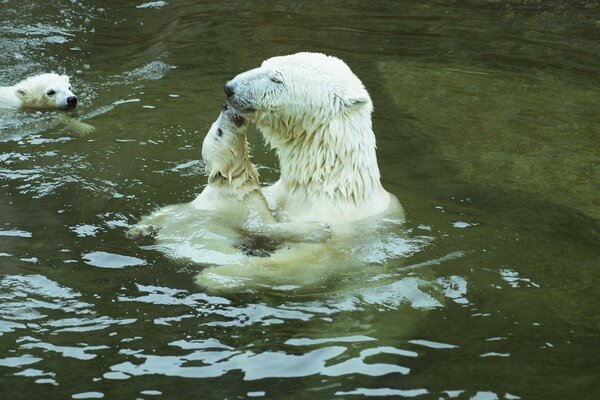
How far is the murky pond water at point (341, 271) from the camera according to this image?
3826 mm

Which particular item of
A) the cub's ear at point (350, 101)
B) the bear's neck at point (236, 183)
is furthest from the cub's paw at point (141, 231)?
the cub's ear at point (350, 101)

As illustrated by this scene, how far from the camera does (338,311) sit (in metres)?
4.34

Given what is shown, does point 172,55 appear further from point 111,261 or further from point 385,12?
point 111,261

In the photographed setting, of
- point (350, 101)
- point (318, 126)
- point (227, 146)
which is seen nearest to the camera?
point (350, 101)

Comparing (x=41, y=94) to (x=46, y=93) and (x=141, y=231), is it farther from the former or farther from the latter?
(x=141, y=231)

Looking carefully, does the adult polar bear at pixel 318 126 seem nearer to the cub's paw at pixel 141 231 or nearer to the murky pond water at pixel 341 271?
the murky pond water at pixel 341 271

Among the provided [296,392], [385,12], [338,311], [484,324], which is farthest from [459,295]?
[385,12]

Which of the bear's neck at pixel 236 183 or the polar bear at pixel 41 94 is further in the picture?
the polar bear at pixel 41 94

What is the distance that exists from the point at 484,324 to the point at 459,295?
1.10 feet

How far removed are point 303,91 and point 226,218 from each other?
910 mm

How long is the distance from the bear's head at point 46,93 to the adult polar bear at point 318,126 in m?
3.38

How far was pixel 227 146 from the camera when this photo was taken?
5.18 metres

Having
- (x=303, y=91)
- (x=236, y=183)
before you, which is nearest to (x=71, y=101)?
(x=236, y=183)

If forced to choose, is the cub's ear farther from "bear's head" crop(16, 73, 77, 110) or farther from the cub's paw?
"bear's head" crop(16, 73, 77, 110)
